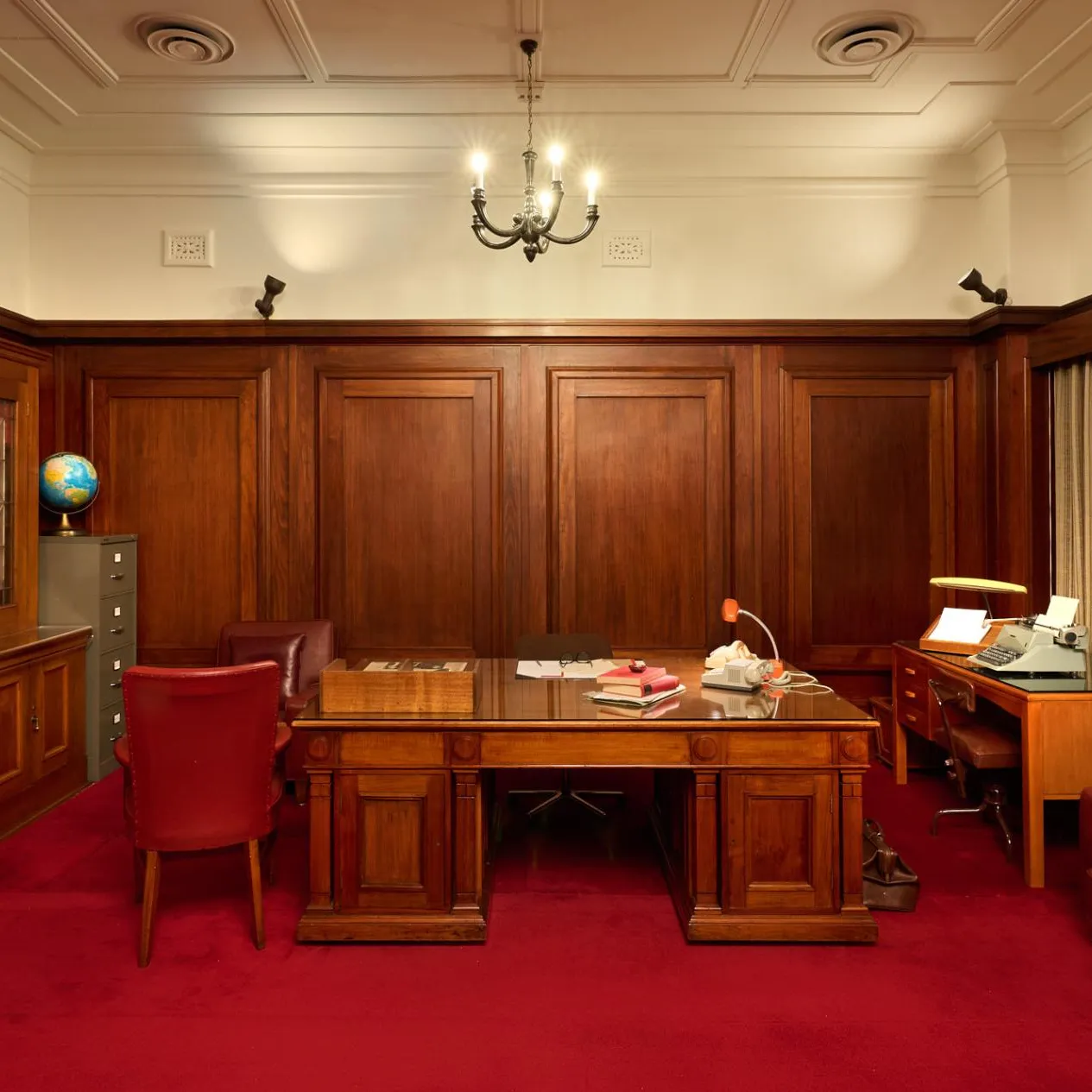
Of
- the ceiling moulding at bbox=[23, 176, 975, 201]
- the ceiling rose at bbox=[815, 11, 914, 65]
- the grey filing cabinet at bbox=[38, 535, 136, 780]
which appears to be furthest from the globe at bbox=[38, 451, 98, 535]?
the ceiling rose at bbox=[815, 11, 914, 65]

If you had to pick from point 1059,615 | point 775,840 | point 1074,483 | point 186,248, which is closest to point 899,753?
point 1059,615

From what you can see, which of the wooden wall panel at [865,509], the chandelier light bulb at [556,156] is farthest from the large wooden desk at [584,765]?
the wooden wall panel at [865,509]

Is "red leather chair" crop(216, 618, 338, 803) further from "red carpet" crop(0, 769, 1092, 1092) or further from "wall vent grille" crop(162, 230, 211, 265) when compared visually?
"wall vent grille" crop(162, 230, 211, 265)

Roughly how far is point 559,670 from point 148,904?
1.80 metres

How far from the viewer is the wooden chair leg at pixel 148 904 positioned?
284 centimetres

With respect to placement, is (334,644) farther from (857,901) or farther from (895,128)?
(895,128)

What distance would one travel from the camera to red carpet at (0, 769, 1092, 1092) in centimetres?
231

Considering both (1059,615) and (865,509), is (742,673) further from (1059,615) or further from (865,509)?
(865,509)

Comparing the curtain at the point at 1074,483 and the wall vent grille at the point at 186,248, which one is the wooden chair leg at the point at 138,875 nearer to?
the wall vent grille at the point at 186,248

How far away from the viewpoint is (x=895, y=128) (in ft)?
15.8

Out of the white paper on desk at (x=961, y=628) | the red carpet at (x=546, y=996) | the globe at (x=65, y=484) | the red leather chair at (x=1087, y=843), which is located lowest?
the red carpet at (x=546, y=996)

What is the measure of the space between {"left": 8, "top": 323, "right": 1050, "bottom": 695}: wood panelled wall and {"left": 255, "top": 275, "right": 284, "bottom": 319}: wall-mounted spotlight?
0.69 ft

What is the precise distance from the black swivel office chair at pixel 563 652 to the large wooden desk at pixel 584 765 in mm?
1311

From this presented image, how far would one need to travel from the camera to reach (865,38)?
3891 mm
